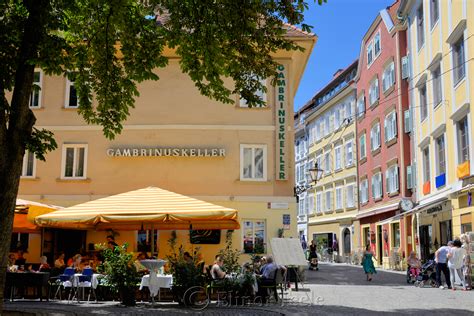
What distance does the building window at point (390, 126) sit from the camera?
34.8m

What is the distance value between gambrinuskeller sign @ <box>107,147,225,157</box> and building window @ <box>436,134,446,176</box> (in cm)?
952

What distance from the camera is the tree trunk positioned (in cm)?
1009

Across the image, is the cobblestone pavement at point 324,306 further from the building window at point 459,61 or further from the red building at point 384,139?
the red building at point 384,139

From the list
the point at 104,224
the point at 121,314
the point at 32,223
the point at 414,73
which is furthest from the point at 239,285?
the point at 414,73

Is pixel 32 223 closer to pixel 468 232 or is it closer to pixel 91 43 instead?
pixel 91 43

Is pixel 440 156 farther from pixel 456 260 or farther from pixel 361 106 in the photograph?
pixel 361 106

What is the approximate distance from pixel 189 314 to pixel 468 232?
11.7 m

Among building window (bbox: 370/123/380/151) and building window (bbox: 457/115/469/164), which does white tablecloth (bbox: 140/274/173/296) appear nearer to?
building window (bbox: 457/115/469/164)

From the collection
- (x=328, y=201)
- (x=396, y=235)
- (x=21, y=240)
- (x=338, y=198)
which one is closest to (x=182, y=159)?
(x=21, y=240)

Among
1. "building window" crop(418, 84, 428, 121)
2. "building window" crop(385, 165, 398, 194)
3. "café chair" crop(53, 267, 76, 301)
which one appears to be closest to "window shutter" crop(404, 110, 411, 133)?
"building window" crop(385, 165, 398, 194)

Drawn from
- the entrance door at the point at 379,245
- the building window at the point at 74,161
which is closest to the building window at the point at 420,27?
the entrance door at the point at 379,245

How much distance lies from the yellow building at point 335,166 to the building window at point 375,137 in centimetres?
432

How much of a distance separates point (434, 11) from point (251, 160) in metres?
10.7

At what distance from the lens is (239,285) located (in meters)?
13.8
